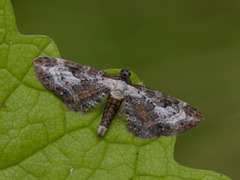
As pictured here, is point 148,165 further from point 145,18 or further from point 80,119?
point 145,18

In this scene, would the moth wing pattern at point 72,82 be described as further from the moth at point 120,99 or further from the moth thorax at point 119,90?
the moth thorax at point 119,90

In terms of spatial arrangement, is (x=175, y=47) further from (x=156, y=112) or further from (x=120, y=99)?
(x=120, y=99)

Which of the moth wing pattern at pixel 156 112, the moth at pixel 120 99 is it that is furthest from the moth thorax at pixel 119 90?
the moth wing pattern at pixel 156 112

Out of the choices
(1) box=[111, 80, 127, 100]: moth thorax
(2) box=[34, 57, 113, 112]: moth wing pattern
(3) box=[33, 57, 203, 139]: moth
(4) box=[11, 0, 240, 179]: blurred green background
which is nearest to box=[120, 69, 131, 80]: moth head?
(3) box=[33, 57, 203, 139]: moth

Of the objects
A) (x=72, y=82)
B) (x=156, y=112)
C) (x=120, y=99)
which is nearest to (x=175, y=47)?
(x=156, y=112)

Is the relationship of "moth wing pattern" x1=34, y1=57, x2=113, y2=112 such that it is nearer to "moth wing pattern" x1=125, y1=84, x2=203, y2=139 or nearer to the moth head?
the moth head

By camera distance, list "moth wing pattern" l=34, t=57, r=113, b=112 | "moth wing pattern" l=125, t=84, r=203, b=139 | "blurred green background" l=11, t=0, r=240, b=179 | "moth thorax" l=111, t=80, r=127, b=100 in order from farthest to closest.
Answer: "blurred green background" l=11, t=0, r=240, b=179 → "moth thorax" l=111, t=80, r=127, b=100 → "moth wing pattern" l=125, t=84, r=203, b=139 → "moth wing pattern" l=34, t=57, r=113, b=112

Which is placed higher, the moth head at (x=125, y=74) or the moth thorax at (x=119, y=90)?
the moth head at (x=125, y=74)
